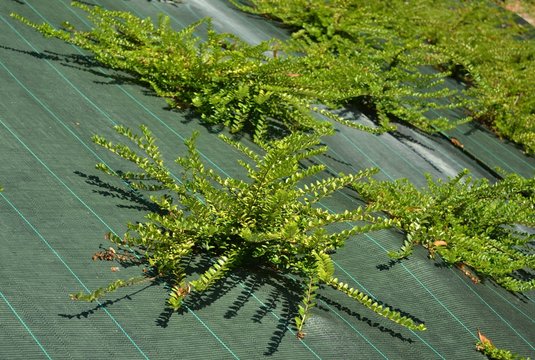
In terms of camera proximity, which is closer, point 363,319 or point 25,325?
point 25,325

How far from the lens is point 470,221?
12.2ft

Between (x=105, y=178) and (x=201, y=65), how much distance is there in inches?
52.2

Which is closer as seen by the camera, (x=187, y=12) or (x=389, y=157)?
(x=389, y=157)

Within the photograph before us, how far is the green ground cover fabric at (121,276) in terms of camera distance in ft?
6.88

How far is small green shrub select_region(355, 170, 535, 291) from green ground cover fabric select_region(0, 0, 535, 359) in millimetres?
98

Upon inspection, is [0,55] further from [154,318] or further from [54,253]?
[154,318]

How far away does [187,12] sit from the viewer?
568 cm

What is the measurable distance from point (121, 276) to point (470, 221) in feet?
6.73

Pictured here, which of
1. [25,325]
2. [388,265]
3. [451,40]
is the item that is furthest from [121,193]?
[451,40]

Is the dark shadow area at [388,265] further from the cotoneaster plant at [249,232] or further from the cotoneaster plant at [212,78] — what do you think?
the cotoneaster plant at [212,78]

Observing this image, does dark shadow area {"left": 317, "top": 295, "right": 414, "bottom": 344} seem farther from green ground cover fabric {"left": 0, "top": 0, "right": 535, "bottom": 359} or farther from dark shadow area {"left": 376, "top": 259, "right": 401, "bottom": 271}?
dark shadow area {"left": 376, "top": 259, "right": 401, "bottom": 271}

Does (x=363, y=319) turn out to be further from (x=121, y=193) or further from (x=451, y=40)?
(x=451, y=40)

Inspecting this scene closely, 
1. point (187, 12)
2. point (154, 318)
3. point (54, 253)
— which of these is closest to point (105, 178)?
point (54, 253)

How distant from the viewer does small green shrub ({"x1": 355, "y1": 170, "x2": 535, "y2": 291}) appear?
331cm
